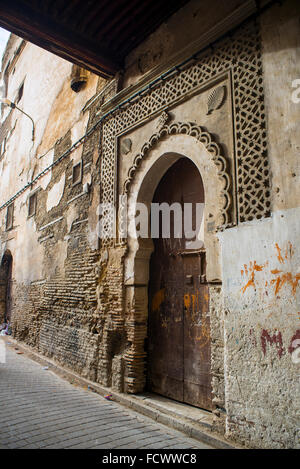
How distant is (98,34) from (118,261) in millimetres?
3382

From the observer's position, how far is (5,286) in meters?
11.3

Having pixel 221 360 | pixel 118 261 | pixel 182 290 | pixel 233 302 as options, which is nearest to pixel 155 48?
pixel 118 261

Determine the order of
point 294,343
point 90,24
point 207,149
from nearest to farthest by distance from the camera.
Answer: point 294,343 < point 207,149 < point 90,24

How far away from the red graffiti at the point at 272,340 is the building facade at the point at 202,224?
12 millimetres

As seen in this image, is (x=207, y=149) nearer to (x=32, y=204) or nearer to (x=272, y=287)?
(x=272, y=287)

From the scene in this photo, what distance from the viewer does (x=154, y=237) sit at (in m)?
4.81

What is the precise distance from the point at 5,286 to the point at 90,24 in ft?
28.5

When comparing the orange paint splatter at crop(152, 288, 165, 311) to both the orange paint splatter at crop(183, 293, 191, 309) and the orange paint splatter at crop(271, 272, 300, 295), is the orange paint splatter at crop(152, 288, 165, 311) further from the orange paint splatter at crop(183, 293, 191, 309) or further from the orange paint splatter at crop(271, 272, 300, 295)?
the orange paint splatter at crop(271, 272, 300, 295)

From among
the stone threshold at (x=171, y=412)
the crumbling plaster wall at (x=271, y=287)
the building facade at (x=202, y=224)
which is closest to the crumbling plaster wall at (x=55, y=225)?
the building facade at (x=202, y=224)

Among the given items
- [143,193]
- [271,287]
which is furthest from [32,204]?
[271,287]

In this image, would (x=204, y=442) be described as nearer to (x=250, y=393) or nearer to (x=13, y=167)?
(x=250, y=393)

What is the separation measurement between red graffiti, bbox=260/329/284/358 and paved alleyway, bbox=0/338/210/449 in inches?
44.1

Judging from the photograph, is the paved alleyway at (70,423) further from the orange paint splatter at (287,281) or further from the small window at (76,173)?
the small window at (76,173)

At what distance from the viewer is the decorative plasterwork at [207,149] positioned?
340cm
